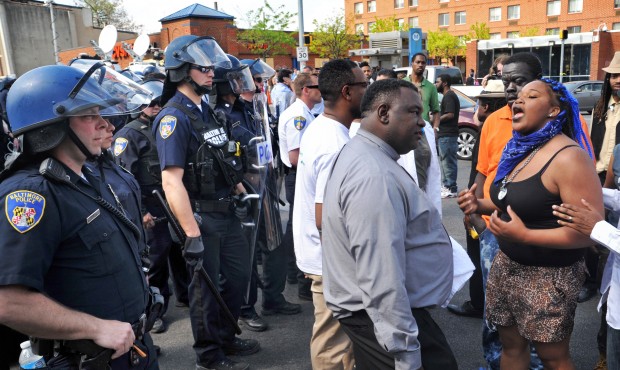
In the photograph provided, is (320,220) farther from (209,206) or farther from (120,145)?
(120,145)

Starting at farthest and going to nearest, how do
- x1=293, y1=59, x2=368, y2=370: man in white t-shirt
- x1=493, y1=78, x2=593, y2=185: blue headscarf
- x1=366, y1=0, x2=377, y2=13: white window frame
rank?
x1=366, y1=0, x2=377, y2=13: white window frame < x1=293, y1=59, x2=368, y2=370: man in white t-shirt < x1=493, y1=78, x2=593, y2=185: blue headscarf

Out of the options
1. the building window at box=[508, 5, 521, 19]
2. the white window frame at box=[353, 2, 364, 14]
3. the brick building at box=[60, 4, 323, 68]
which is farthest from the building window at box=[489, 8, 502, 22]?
the brick building at box=[60, 4, 323, 68]

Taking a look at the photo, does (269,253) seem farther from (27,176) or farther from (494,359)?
(27,176)

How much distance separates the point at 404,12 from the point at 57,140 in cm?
6775

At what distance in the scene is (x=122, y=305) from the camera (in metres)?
2.02

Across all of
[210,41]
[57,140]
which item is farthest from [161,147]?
[57,140]

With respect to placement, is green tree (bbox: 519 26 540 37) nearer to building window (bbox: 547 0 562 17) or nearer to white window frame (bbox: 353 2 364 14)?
building window (bbox: 547 0 562 17)

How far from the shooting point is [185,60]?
11.2 feet

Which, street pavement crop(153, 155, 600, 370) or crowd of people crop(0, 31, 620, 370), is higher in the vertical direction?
crowd of people crop(0, 31, 620, 370)

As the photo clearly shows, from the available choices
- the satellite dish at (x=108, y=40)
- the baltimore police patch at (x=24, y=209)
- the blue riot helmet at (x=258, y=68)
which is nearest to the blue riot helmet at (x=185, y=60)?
the baltimore police patch at (x=24, y=209)

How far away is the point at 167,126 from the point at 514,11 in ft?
203

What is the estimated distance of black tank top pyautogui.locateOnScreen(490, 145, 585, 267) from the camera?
2.46 meters

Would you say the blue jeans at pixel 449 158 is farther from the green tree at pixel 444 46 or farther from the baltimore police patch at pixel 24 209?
the green tree at pixel 444 46

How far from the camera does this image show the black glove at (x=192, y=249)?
3064 millimetres
